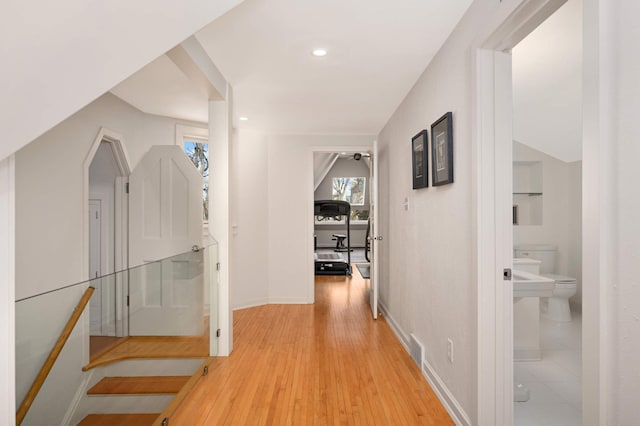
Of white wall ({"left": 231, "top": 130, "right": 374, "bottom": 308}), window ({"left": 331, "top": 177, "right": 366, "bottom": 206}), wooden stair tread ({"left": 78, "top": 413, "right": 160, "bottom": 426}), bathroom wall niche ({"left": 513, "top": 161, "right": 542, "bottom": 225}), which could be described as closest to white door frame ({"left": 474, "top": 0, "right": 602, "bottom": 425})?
bathroom wall niche ({"left": 513, "top": 161, "right": 542, "bottom": 225})

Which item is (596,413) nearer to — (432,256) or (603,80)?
(603,80)

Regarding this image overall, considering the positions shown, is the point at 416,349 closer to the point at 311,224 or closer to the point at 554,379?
the point at 554,379

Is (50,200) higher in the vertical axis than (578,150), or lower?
lower

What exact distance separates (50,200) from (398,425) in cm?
295

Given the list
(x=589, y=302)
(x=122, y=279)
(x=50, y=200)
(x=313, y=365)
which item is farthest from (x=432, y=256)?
(x=50, y=200)

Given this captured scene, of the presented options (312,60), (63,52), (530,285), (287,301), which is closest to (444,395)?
(530,285)

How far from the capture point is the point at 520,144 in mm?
1968

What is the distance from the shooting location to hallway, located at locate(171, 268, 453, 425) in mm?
2244

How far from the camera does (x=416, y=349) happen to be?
9.95ft

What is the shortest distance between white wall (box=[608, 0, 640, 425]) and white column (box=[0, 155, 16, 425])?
1695 millimetres

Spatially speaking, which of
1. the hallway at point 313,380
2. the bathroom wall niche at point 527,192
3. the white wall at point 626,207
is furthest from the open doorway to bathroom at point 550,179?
the white wall at point 626,207

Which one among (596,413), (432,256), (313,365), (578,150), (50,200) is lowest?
(313,365)

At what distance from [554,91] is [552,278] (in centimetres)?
102

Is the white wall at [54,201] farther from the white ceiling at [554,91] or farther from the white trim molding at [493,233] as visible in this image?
the white ceiling at [554,91]
